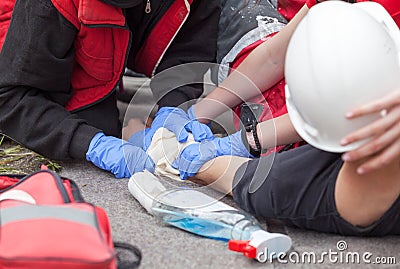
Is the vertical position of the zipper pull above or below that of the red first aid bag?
Result: above

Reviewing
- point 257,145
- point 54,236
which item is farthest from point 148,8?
point 54,236

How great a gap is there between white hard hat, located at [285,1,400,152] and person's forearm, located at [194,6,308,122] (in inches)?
12.7

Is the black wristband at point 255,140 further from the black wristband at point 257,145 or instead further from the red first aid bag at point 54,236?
the red first aid bag at point 54,236

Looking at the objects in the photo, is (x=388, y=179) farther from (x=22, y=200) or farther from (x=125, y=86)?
(x=125, y=86)

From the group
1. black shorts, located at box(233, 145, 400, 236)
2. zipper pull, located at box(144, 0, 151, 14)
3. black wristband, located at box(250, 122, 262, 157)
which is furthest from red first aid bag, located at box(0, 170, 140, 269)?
zipper pull, located at box(144, 0, 151, 14)

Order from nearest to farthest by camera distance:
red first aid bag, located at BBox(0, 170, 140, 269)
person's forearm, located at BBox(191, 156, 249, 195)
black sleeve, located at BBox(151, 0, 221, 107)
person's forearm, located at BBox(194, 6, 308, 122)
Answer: red first aid bag, located at BBox(0, 170, 140, 269) → person's forearm, located at BBox(191, 156, 249, 195) → person's forearm, located at BBox(194, 6, 308, 122) → black sleeve, located at BBox(151, 0, 221, 107)

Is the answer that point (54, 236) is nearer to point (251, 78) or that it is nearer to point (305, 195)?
point (305, 195)

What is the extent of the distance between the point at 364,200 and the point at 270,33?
1.44 feet

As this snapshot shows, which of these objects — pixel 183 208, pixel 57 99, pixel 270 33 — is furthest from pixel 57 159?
pixel 270 33

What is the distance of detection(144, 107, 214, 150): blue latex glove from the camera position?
1034 mm

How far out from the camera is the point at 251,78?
108 centimetres

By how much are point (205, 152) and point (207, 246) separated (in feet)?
0.74

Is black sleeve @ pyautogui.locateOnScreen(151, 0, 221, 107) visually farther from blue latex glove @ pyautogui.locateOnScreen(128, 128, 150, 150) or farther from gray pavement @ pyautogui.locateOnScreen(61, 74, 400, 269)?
gray pavement @ pyautogui.locateOnScreen(61, 74, 400, 269)

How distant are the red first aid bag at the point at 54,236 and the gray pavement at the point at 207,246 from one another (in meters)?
0.06
